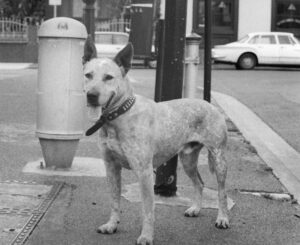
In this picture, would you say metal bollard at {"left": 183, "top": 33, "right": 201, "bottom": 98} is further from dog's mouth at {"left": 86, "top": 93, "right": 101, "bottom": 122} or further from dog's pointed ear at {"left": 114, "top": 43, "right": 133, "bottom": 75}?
dog's mouth at {"left": 86, "top": 93, "right": 101, "bottom": 122}

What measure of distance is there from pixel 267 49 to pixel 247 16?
498cm

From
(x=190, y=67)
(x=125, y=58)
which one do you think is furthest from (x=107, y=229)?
(x=190, y=67)

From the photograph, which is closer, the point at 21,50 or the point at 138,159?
the point at 138,159

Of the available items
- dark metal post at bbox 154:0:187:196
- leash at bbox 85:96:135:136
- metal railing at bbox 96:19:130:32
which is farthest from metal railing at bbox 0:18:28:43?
leash at bbox 85:96:135:136

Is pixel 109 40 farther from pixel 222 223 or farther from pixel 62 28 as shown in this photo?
pixel 222 223

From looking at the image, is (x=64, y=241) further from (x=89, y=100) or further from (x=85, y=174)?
(x=85, y=174)

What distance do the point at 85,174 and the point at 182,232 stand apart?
201 centimetres

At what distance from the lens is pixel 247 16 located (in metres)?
31.3

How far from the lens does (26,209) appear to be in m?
5.54

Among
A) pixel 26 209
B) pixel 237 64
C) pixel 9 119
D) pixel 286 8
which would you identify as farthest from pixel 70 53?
pixel 286 8

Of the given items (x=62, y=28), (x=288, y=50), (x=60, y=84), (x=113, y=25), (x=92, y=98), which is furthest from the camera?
(x=113, y=25)

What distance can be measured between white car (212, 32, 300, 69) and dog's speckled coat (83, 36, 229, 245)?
837 inches

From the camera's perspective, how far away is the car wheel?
88.1 feet

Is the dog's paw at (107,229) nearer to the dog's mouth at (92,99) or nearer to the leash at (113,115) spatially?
the leash at (113,115)
